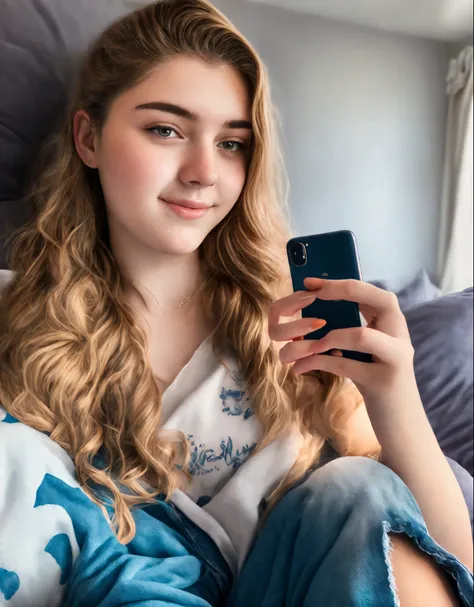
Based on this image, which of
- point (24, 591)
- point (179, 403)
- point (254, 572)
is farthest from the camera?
point (179, 403)

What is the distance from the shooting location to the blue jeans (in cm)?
60

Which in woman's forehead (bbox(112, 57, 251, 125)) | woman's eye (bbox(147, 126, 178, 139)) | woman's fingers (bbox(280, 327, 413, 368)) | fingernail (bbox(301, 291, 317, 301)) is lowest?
woman's fingers (bbox(280, 327, 413, 368))

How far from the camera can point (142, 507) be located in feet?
2.54

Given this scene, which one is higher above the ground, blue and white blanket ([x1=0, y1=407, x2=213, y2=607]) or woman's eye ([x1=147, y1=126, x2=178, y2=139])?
woman's eye ([x1=147, y1=126, x2=178, y2=139])

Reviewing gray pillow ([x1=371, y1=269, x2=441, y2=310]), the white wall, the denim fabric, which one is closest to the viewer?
the denim fabric

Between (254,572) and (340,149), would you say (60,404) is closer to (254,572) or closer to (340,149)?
(254,572)

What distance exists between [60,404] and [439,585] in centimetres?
46

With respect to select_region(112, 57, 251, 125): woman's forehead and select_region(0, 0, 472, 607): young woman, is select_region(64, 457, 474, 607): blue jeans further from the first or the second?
select_region(112, 57, 251, 125): woman's forehead

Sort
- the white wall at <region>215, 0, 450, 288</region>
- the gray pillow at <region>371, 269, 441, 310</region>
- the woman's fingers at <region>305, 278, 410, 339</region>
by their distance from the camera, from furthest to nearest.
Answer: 1. the gray pillow at <region>371, 269, 441, 310</region>
2. the white wall at <region>215, 0, 450, 288</region>
3. the woman's fingers at <region>305, 278, 410, 339</region>

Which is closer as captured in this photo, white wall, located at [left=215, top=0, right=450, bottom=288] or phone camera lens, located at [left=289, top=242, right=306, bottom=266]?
phone camera lens, located at [left=289, top=242, right=306, bottom=266]

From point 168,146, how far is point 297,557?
493 millimetres

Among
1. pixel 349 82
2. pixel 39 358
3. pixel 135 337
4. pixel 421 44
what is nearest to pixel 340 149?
pixel 349 82

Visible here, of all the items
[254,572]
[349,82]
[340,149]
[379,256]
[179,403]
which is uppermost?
[349,82]

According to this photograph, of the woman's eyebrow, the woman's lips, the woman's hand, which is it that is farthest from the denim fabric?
the woman's eyebrow
